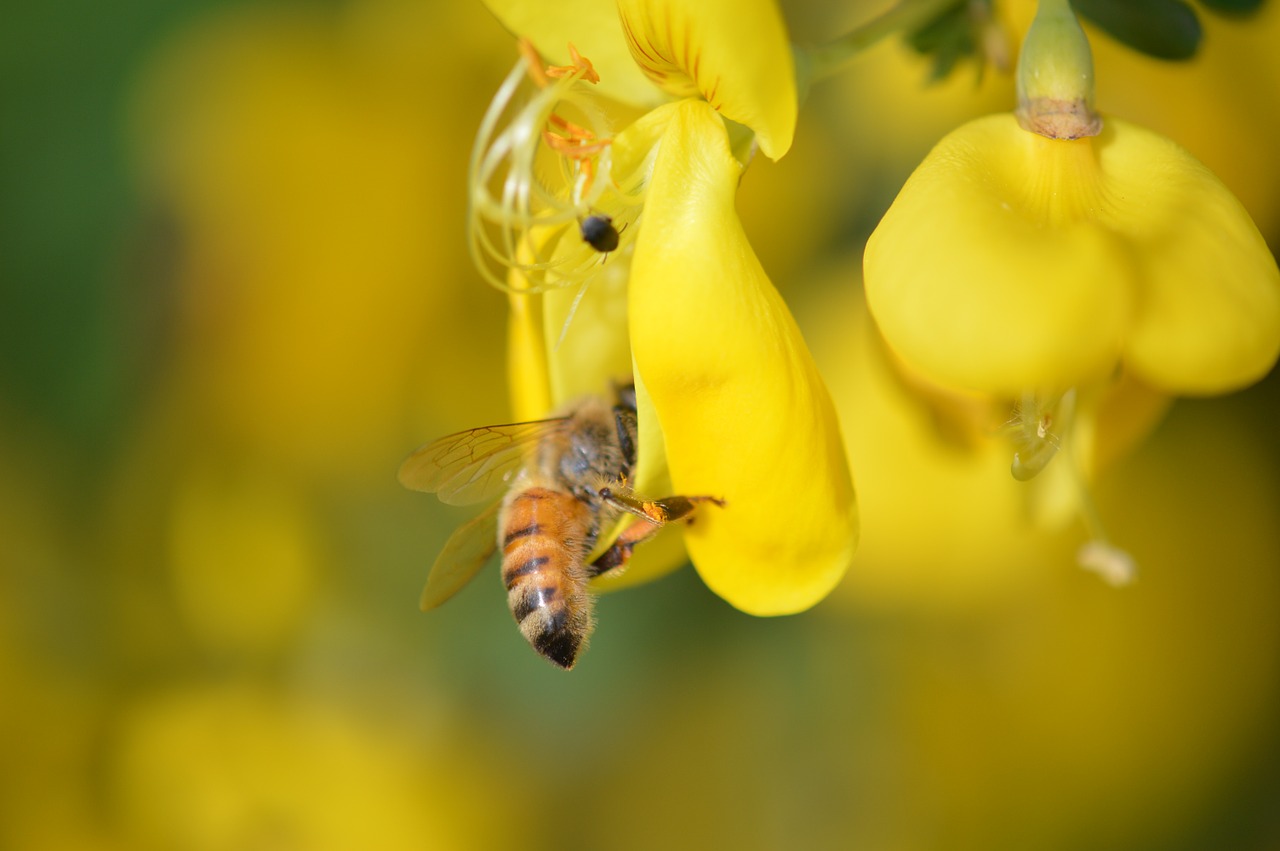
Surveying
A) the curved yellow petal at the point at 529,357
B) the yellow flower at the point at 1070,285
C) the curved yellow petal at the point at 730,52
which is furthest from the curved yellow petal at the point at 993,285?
the curved yellow petal at the point at 529,357

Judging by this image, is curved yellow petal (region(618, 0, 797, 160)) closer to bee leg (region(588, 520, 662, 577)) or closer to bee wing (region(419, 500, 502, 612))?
bee leg (region(588, 520, 662, 577))

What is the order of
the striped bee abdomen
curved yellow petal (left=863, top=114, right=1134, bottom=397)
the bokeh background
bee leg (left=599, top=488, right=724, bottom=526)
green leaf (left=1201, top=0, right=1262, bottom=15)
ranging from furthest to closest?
the bokeh background, the striped bee abdomen, green leaf (left=1201, top=0, right=1262, bottom=15), bee leg (left=599, top=488, right=724, bottom=526), curved yellow petal (left=863, top=114, right=1134, bottom=397)

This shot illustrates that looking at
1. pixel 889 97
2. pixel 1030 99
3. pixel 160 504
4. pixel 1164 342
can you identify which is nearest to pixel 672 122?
pixel 1030 99

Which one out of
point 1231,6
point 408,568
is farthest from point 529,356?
point 408,568

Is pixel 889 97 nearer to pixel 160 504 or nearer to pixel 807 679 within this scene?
pixel 807 679

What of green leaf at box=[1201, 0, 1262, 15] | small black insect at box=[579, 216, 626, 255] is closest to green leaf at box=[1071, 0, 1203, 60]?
green leaf at box=[1201, 0, 1262, 15]

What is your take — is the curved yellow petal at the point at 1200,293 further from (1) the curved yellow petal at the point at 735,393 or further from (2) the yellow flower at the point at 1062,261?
(1) the curved yellow petal at the point at 735,393

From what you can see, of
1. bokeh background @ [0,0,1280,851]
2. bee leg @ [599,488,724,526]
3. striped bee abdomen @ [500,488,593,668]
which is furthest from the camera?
bokeh background @ [0,0,1280,851]
